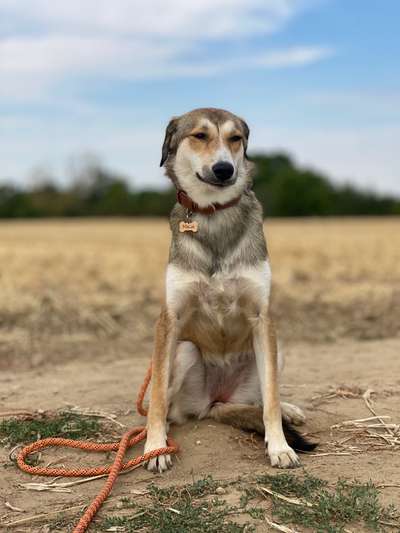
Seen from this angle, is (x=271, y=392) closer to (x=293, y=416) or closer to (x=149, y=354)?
(x=293, y=416)

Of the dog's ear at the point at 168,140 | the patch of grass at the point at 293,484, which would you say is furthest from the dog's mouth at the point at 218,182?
the patch of grass at the point at 293,484

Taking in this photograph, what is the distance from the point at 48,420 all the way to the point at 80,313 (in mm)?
4841

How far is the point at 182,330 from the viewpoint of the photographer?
15.4 ft

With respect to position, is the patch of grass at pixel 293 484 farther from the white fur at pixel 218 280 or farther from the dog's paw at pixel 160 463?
the white fur at pixel 218 280

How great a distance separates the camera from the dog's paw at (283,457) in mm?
4129

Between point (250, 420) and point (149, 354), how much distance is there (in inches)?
156

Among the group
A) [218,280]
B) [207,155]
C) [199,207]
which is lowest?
[218,280]

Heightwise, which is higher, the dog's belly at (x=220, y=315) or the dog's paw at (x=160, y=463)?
the dog's belly at (x=220, y=315)

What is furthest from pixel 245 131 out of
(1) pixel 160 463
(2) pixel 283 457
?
(1) pixel 160 463

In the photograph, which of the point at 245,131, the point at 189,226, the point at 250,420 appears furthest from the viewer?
the point at 245,131

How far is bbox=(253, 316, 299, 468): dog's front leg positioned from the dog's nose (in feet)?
3.30

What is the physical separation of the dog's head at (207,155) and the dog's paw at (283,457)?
172 cm

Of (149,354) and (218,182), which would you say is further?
(149,354)

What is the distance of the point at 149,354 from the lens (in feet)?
27.9
